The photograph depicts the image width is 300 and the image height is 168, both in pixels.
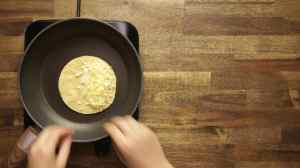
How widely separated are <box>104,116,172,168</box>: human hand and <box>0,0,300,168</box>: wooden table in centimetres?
17

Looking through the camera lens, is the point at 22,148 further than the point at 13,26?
No

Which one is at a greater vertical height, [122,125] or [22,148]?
[122,125]

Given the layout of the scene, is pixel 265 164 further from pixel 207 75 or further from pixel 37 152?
pixel 37 152

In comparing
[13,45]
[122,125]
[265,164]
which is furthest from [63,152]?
[265,164]

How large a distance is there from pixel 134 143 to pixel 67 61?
0.29 metres

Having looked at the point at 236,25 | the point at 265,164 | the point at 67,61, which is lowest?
the point at 265,164

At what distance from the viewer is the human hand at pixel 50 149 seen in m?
0.68

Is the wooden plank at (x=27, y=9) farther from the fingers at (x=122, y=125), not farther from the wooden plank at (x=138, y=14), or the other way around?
the fingers at (x=122, y=125)

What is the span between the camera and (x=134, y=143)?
72 centimetres

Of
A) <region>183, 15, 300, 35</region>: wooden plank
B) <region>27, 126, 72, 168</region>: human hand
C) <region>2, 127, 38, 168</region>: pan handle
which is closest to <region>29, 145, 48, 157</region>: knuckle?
<region>27, 126, 72, 168</region>: human hand

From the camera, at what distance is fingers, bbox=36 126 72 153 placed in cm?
70

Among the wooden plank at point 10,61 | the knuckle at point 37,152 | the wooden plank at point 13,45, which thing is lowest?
the knuckle at point 37,152

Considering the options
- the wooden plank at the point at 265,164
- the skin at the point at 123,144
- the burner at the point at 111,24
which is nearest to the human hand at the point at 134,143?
the skin at the point at 123,144

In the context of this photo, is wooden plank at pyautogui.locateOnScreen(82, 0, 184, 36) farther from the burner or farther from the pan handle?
the pan handle
